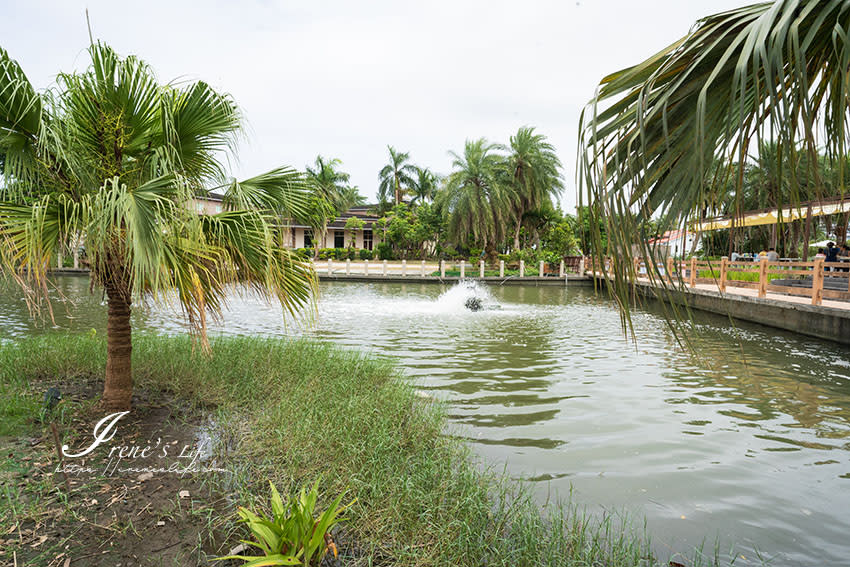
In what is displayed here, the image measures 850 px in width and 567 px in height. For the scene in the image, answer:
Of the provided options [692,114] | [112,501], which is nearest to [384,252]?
[112,501]

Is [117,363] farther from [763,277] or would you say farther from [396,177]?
[396,177]

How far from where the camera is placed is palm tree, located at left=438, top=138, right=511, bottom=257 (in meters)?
35.8

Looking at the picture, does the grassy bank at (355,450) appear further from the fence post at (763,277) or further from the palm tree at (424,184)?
the palm tree at (424,184)

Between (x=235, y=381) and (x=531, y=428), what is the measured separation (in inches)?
151

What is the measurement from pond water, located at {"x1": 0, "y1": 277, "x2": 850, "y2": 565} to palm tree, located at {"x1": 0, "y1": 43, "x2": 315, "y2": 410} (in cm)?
56

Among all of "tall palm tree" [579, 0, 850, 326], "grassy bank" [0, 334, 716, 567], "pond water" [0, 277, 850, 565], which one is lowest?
"pond water" [0, 277, 850, 565]

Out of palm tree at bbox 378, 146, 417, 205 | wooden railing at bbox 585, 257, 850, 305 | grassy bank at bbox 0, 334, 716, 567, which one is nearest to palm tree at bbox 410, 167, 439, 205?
palm tree at bbox 378, 146, 417, 205

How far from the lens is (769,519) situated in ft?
12.8

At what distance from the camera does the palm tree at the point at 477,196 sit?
35844 mm

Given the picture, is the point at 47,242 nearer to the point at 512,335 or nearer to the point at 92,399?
the point at 92,399

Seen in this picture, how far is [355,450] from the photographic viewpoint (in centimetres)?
418

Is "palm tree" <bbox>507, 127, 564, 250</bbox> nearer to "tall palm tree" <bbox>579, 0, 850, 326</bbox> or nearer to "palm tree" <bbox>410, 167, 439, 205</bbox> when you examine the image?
"palm tree" <bbox>410, 167, 439, 205</bbox>

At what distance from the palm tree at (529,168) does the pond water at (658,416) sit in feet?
84.2

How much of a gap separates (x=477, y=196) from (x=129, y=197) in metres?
33.3
